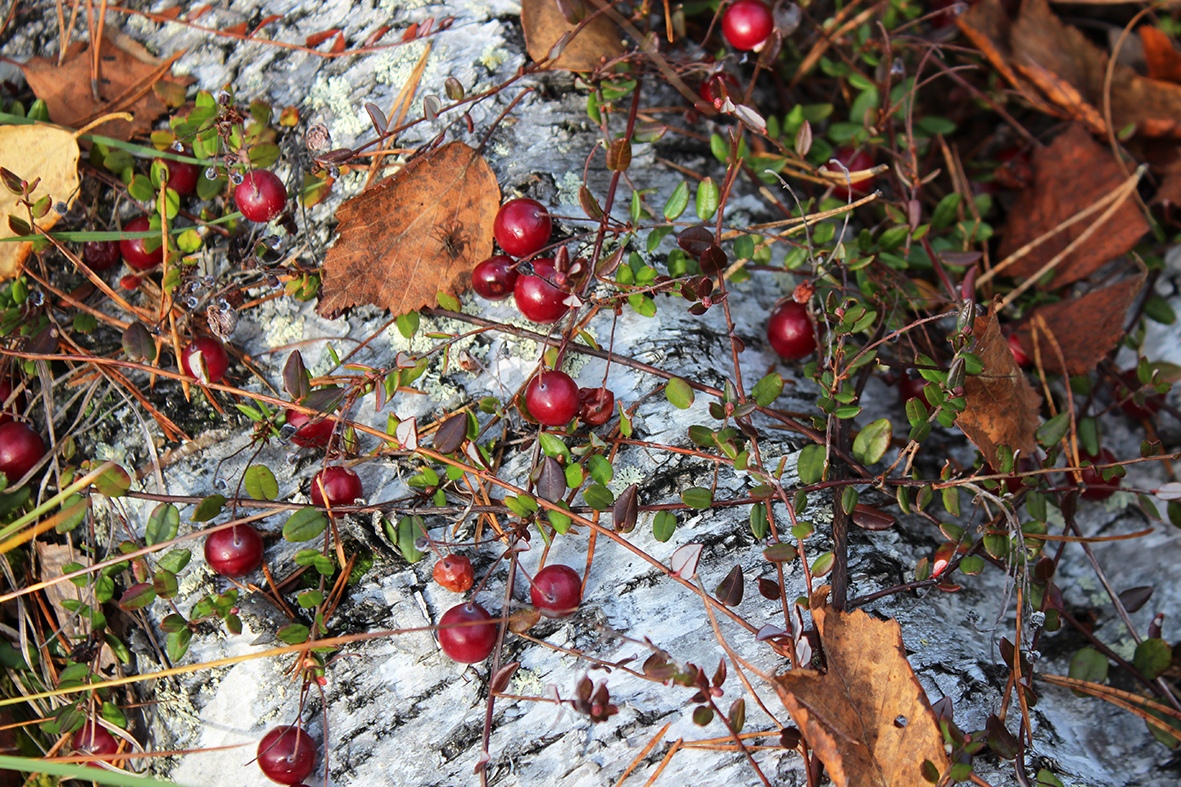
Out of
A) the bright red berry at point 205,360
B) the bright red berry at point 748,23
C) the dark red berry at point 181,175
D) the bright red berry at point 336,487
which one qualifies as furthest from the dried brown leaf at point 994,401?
the dark red berry at point 181,175

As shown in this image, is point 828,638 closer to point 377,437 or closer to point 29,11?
point 377,437

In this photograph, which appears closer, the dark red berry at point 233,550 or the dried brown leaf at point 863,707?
the dried brown leaf at point 863,707

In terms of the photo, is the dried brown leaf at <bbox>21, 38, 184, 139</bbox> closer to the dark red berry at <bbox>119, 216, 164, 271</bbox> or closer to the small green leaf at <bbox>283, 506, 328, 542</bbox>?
the dark red berry at <bbox>119, 216, 164, 271</bbox>

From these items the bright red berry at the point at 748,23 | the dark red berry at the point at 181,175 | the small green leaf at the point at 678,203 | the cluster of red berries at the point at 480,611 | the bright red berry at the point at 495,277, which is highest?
the bright red berry at the point at 748,23

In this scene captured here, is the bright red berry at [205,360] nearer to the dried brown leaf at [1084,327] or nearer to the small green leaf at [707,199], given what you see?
the small green leaf at [707,199]

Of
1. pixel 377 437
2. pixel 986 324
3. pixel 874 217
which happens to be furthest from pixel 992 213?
pixel 377 437

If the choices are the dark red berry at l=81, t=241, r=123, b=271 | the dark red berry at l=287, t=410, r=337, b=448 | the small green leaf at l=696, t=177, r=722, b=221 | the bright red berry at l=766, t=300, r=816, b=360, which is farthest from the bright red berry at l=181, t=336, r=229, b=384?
the bright red berry at l=766, t=300, r=816, b=360

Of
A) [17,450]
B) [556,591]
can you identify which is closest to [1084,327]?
[556,591]
